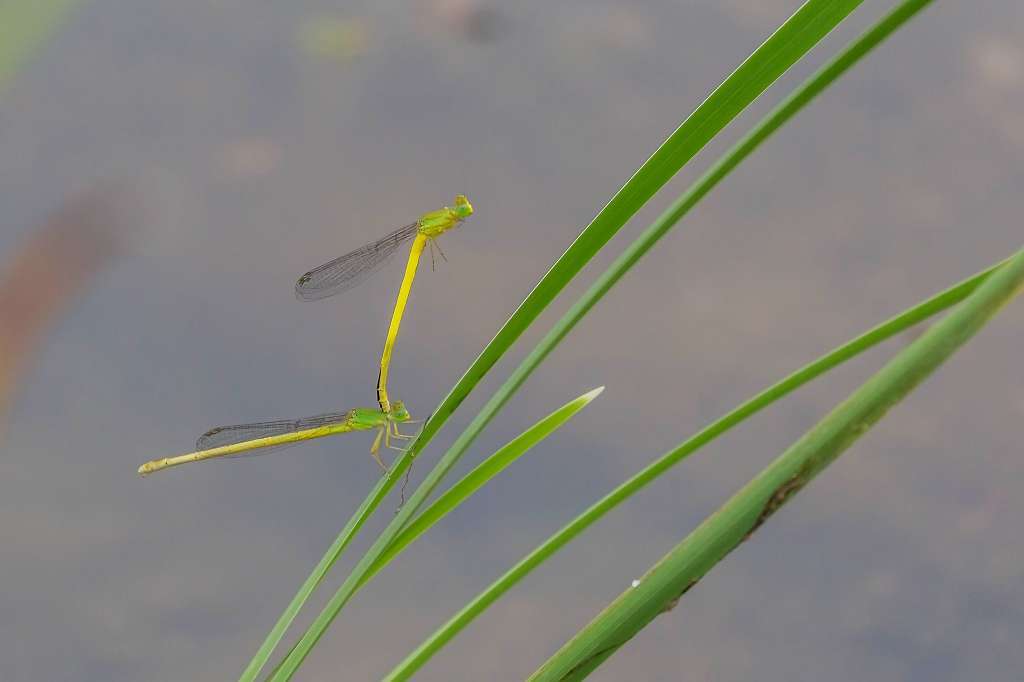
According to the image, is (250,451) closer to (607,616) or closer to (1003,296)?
(607,616)

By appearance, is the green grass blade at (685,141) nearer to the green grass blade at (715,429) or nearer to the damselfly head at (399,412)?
the green grass blade at (715,429)

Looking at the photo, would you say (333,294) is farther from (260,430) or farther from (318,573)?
(318,573)

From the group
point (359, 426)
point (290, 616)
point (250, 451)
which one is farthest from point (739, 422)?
point (250, 451)

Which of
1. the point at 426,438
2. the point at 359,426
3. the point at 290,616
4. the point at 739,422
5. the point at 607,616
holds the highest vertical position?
the point at 359,426

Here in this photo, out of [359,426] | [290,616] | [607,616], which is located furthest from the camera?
[359,426]

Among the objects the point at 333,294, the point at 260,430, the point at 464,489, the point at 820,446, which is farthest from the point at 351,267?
the point at 820,446

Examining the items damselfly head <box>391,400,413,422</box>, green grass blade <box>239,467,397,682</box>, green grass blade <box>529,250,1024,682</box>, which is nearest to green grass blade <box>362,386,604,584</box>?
green grass blade <box>239,467,397,682</box>
